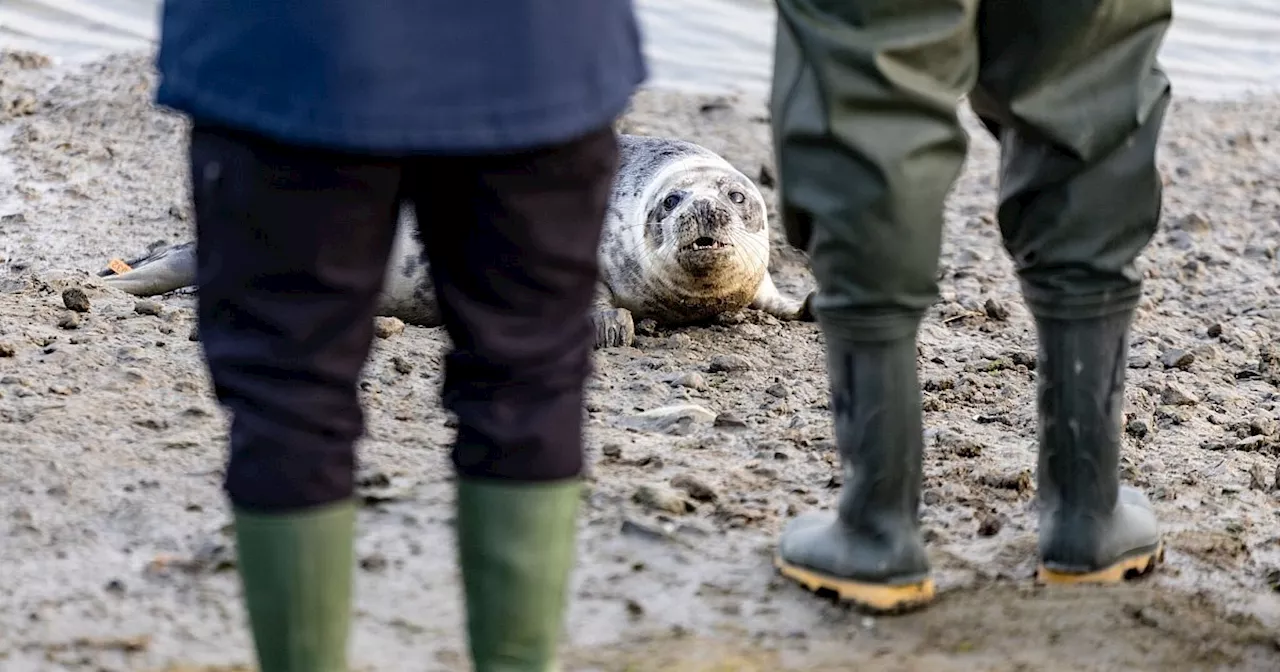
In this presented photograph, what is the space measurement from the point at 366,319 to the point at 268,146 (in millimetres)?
250

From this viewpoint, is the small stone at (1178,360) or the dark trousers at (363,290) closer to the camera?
the dark trousers at (363,290)

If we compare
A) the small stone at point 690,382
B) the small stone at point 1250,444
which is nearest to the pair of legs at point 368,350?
the small stone at point 690,382

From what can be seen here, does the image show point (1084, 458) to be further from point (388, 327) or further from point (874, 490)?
point (388, 327)

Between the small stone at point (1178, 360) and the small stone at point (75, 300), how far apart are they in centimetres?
304

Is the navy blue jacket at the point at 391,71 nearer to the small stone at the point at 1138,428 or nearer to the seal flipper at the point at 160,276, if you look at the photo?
the small stone at the point at 1138,428

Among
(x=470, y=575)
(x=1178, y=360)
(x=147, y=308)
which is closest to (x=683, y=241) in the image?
(x=1178, y=360)

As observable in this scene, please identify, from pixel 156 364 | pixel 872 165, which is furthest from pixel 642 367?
pixel 872 165

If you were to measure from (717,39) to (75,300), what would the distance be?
6.20 m

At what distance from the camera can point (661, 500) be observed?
3.36 meters

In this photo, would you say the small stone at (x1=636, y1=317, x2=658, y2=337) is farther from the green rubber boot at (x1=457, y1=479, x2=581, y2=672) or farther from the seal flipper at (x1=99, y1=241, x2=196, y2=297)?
the green rubber boot at (x1=457, y1=479, x2=581, y2=672)

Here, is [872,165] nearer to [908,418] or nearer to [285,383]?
[908,418]

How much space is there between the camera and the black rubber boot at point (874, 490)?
2764mm

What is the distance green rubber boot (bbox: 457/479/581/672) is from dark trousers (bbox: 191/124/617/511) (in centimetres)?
3

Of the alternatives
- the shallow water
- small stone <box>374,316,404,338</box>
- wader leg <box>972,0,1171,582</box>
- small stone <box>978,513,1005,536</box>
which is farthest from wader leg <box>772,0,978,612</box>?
the shallow water
